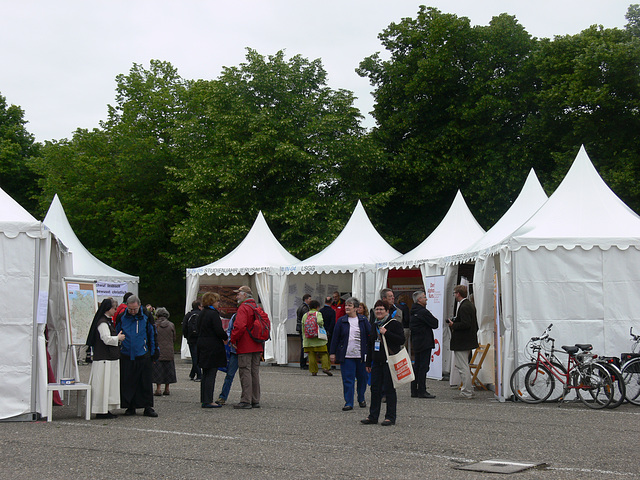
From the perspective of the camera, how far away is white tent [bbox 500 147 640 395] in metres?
12.2

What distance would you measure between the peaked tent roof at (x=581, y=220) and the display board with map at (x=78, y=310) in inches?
277

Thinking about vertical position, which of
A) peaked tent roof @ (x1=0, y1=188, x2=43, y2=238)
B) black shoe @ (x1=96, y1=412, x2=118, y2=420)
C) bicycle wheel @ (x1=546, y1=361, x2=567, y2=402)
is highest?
peaked tent roof @ (x1=0, y1=188, x2=43, y2=238)

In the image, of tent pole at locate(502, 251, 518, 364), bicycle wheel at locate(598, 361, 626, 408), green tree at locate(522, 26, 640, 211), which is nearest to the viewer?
bicycle wheel at locate(598, 361, 626, 408)

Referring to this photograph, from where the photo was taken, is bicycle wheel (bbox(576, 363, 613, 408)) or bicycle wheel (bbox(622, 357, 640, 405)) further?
bicycle wheel (bbox(622, 357, 640, 405))

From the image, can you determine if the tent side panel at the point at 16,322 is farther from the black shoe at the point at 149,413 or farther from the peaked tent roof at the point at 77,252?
the peaked tent roof at the point at 77,252

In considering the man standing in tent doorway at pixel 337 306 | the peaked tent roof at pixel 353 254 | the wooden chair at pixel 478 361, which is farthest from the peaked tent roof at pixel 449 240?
the wooden chair at pixel 478 361

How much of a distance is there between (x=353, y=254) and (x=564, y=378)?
965cm

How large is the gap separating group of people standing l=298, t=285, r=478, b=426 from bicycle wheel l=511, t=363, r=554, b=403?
1127mm

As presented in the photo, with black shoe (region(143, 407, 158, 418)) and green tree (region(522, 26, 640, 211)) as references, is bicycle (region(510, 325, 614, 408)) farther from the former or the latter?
green tree (region(522, 26, 640, 211))

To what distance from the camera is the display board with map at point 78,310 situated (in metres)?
11.4

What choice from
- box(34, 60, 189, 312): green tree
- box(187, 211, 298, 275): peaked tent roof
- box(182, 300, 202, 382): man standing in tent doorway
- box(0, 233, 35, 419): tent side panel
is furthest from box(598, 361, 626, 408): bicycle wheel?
box(34, 60, 189, 312): green tree

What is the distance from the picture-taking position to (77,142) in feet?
127

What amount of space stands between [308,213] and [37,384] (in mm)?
20441

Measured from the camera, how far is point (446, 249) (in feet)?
59.9
